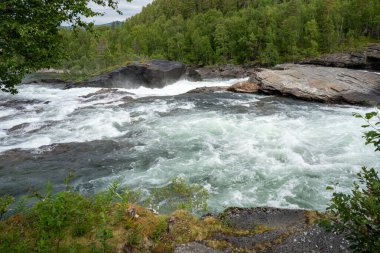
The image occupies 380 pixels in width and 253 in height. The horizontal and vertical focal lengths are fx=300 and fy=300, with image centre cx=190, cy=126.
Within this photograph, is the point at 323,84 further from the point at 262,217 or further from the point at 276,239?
the point at 276,239

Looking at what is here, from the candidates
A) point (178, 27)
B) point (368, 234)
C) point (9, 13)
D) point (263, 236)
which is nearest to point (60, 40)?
point (9, 13)

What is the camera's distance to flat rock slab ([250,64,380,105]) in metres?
33.9

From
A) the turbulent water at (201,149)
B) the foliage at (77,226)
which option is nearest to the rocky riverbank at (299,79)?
the turbulent water at (201,149)

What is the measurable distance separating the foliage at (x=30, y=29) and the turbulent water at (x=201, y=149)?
7197 mm

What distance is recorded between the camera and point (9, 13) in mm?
7953

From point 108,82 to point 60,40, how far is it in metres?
42.5

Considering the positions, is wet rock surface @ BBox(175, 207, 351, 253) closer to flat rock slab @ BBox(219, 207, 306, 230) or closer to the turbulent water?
flat rock slab @ BBox(219, 207, 306, 230)

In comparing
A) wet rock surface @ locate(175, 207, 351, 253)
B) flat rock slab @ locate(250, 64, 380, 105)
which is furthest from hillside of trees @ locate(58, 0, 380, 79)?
wet rock surface @ locate(175, 207, 351, 253)

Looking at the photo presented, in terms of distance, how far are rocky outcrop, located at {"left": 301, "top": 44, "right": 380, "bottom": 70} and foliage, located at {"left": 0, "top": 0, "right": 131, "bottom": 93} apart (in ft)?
192

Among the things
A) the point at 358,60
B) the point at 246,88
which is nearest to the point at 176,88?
the point at 246,88

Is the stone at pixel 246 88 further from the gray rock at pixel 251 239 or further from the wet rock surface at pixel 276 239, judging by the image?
the gray rock at pixel 251 239

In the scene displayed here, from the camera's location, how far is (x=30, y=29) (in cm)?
738

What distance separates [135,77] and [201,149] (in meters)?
35.0

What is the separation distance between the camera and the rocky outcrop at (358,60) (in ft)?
182
